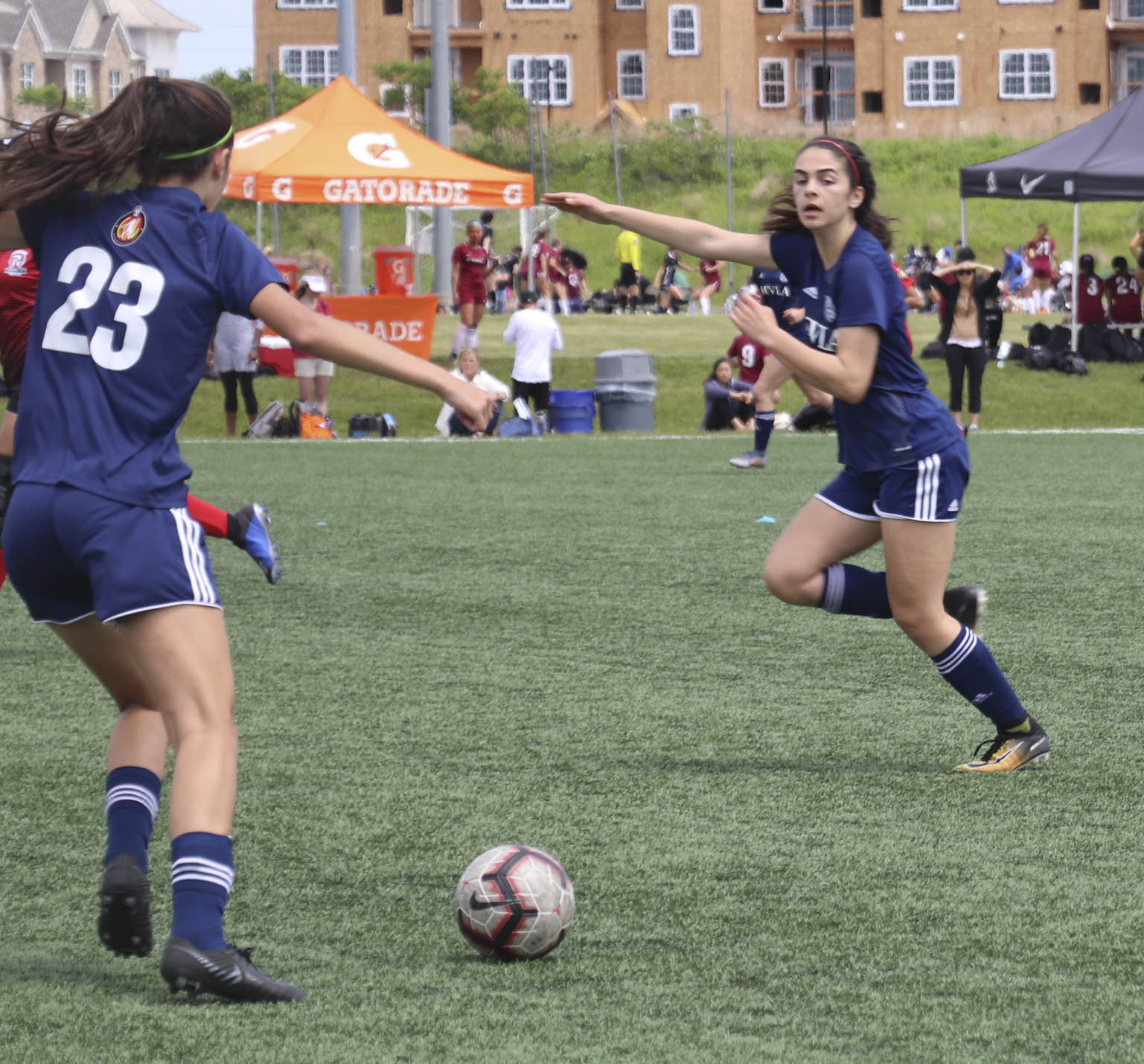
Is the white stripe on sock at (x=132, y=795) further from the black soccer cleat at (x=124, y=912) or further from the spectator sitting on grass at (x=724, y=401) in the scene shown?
the spectator sitting on grass at (x=724, y=401)

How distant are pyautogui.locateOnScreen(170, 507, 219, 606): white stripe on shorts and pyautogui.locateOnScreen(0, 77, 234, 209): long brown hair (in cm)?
64

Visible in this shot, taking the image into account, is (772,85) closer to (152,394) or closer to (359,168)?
(359,168)

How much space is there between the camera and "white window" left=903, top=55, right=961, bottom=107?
6531cm

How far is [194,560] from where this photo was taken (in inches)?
140

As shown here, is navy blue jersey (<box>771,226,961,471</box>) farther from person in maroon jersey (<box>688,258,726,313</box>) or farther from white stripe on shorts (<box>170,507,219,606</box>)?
person in maroon jersey (<box>688,258,726,313</box>)

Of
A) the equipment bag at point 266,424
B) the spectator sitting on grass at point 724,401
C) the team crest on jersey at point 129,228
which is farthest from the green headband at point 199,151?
the equipment bag at point 266,424

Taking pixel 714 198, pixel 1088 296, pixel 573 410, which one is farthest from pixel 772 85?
pixel 573 410

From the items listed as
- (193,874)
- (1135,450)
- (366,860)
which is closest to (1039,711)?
(366,860)

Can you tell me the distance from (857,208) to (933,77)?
6270cm

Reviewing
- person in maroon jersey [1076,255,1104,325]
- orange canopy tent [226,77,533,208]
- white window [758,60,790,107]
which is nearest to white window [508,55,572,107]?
white window [758,60,790,107]

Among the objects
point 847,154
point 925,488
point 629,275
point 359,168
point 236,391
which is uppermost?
point 359,168

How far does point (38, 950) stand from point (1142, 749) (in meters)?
3.45

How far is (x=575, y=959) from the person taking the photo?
397 cm

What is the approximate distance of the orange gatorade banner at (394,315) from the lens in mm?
23203
